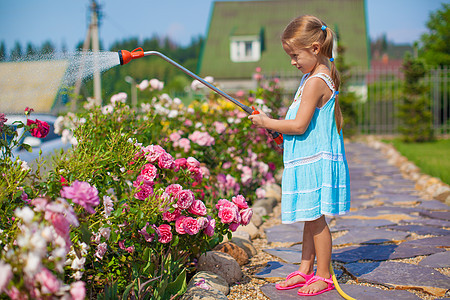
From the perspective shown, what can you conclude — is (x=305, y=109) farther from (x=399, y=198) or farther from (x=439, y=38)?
(x=439, y=38)

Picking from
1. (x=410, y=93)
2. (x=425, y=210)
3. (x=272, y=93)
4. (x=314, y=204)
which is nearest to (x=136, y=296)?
(x=314, y=204)

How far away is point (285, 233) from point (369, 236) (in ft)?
2.16

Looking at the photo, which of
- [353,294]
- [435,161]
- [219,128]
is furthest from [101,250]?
[435,161]

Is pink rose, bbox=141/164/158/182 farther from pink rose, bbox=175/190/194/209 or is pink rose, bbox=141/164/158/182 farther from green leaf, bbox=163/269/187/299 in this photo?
green leaf, bbox=163/269/187/299

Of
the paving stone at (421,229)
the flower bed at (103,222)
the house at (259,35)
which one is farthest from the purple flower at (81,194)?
the house at (259,35)

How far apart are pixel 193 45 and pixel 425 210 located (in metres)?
56.3

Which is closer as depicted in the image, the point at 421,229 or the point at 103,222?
the point at 103,222

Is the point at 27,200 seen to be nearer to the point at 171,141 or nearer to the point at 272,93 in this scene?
the point at 171,141

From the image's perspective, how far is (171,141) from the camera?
4000 millimetres

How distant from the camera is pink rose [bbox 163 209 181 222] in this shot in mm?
2133

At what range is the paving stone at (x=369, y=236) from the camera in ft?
10.8

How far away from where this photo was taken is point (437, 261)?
279 cm

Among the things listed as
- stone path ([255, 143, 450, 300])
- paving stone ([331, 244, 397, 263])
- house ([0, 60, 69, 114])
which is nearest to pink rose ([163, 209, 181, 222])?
stone path ([255, 143, 450, 300])

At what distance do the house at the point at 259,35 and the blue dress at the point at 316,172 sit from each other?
1792 cm
